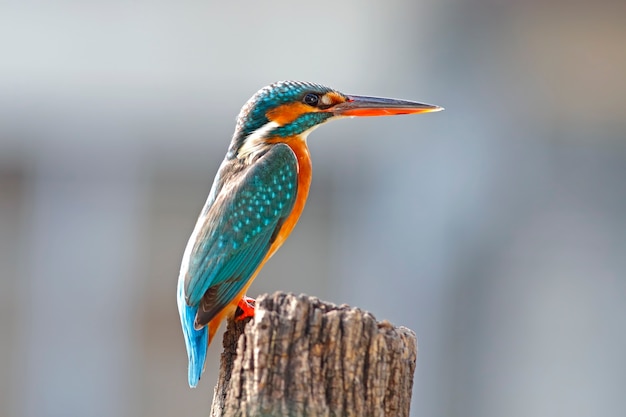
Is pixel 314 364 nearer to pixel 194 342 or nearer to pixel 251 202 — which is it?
pixel 194 342

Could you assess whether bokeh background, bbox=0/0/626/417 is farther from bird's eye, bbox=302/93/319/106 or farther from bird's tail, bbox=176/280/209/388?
bird's tail, bbox=176/280/209/388

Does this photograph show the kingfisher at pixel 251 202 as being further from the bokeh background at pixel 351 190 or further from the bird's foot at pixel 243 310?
the bokeh background at pixel 351 190

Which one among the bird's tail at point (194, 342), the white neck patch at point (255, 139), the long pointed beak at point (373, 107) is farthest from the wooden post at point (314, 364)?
the long pointed beak at point (373, 107)

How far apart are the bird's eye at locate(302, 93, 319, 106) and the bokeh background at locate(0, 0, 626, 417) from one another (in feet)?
13.5

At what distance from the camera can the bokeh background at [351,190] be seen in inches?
343

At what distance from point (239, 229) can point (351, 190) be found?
552cm

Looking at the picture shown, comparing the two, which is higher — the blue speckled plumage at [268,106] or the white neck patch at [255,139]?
the blue speckled plumage at [268,106]

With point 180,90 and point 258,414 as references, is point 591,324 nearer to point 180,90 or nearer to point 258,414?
point 180,90

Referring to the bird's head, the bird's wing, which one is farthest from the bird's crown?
the bird's wing

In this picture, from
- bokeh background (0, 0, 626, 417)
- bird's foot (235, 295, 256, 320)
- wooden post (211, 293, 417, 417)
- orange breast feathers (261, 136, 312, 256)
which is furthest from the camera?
bokeh background (0, 0, 626, 417)

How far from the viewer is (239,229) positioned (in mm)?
3783

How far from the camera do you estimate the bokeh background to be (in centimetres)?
871

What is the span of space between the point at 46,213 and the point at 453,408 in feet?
11.9

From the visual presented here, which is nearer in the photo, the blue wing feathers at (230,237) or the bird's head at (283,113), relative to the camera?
the blue wing feathers at (230,237)
